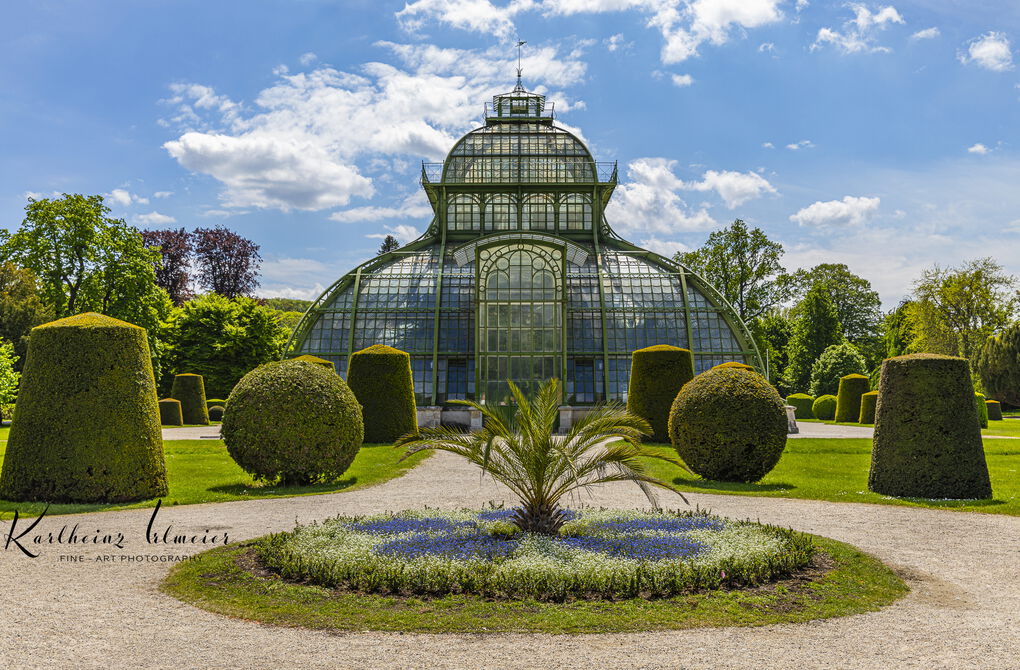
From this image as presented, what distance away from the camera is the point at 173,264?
59844 millimetres

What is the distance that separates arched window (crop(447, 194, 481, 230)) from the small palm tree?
33829 mm

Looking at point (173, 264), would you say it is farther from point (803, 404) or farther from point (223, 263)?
point (803, 404)

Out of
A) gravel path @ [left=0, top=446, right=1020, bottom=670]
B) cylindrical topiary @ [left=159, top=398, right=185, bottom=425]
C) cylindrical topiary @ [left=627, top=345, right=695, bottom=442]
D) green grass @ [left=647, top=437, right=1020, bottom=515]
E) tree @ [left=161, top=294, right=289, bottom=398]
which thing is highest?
tree @ [left=161, top=294, right=289, bottom=398]

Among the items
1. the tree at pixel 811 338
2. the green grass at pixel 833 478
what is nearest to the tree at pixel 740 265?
the tree at pixel 811 338

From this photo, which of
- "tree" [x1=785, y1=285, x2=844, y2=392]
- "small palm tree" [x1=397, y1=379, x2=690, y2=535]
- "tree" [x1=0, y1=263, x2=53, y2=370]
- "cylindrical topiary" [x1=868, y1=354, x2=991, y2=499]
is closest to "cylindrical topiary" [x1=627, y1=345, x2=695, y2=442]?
"cylindrical topiary" [x1=868, y1=354, x2=991, y2=499]

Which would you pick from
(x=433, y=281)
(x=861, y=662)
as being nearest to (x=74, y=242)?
(x=433, y=281)

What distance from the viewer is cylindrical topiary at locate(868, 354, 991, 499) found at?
46.3ft

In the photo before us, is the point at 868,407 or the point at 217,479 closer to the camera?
the point at 217,479

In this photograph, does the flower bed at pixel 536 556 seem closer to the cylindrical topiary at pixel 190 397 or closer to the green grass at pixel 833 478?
the green grass at pixel 833 478

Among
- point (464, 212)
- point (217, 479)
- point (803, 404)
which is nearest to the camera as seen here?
point (217, 479)

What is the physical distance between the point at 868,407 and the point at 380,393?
25.4 m

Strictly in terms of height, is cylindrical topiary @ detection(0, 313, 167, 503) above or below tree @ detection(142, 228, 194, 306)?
below

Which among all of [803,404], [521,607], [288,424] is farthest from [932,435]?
[803,404]

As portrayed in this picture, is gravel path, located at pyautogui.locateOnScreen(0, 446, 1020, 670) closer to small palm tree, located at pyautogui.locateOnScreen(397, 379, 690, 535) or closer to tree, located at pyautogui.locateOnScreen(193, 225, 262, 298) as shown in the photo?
small palm tree, located at pyautogui.locateOnScreen(397, 379, 690, 535)
